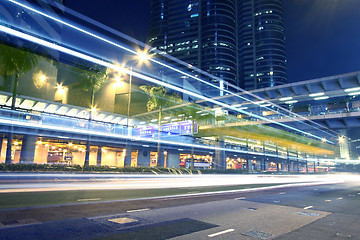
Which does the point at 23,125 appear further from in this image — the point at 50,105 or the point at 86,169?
the point at 50,105

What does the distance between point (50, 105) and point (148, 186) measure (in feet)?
118

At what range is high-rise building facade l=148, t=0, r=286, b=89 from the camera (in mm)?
143312

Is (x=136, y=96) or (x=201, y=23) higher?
(x=201, y=23)

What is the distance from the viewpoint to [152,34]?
565ft

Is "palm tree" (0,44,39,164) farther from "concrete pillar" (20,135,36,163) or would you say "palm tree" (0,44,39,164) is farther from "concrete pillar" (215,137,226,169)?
"concrete pillar" (215,137,226,169)

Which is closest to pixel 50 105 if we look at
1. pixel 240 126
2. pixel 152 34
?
pixel 240 126

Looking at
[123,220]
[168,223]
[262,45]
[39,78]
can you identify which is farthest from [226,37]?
[123,220]

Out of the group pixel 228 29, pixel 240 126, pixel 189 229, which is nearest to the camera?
pixel 189 229

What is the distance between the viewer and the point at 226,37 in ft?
471

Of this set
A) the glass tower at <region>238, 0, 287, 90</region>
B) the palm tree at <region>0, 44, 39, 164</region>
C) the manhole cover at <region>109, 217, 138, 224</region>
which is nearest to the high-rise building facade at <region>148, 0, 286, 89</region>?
the glass tower at <region>238, 0, 287, 90</region>

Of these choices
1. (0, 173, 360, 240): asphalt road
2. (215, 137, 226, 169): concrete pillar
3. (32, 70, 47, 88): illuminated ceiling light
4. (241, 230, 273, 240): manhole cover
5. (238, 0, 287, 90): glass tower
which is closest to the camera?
(0, 173, 360, 240): asphalt road

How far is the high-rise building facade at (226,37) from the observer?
14331 centimetres

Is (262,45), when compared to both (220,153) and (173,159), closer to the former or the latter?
(173,159)

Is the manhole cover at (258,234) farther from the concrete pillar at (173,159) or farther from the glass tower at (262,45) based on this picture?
A: the glass tower at (262,45)
